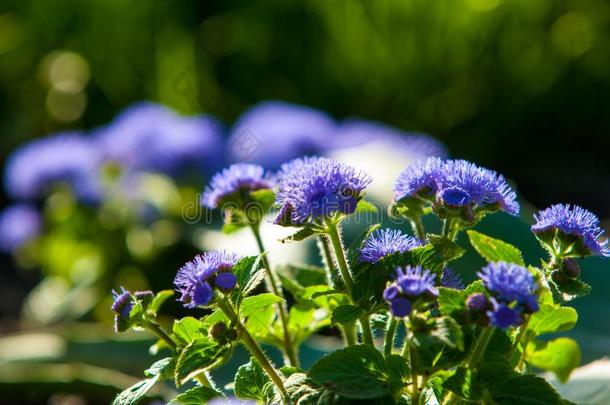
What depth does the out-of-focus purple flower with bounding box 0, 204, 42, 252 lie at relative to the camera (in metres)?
2.20

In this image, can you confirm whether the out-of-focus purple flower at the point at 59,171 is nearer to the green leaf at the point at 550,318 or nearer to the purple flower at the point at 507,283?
the green leaf at the point at 550,318

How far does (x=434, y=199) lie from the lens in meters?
0.76

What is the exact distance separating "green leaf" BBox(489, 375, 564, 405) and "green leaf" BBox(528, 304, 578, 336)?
9cm

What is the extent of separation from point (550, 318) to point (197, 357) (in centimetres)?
32

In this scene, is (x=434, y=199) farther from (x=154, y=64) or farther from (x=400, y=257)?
(x=154, y=64)

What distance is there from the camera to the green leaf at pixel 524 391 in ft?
2.15

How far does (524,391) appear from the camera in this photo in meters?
0.66

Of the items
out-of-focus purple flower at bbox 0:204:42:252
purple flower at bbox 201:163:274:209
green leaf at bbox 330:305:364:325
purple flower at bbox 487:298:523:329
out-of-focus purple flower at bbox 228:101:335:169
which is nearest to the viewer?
purple flower at bbox 487:298:523:329

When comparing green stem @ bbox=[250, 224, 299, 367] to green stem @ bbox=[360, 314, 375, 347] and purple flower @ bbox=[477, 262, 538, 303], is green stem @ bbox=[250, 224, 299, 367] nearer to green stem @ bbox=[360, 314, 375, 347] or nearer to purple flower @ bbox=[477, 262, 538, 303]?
green stem @ bbox=[360, 314, 375, 347]

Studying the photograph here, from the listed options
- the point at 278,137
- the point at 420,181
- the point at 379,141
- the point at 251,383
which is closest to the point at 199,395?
the point at 251,383

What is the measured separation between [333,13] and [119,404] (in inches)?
103

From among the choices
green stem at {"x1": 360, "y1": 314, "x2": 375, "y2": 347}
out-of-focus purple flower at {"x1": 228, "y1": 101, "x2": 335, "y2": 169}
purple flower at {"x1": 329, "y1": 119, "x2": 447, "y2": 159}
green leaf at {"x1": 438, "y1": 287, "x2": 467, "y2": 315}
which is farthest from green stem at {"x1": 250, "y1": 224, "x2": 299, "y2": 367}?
purple flower at {"x1": 329, "y1": 119, "x2": 447, "y2": 159}

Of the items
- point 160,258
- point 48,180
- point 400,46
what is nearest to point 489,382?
point 160,258

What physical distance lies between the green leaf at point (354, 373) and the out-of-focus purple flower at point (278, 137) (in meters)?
1.36
